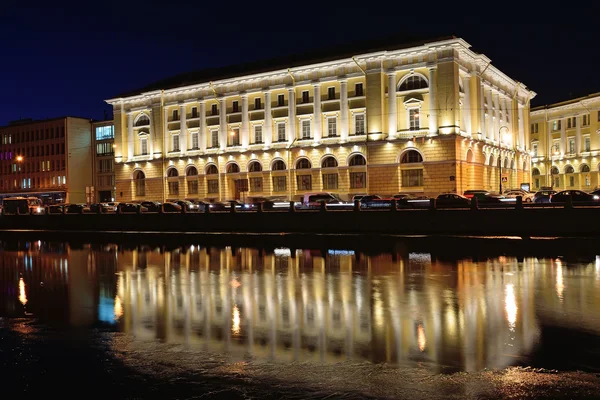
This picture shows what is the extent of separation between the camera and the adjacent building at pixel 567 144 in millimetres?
89375

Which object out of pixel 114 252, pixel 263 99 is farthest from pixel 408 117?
pixel 114 252

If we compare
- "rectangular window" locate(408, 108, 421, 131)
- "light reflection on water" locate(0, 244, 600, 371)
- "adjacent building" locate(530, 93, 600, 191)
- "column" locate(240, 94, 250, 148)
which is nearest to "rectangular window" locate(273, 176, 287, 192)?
"column" locate(240, 94, 250, 148)

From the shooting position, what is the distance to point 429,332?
36.0 feet

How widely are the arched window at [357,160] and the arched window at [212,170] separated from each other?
19479 mm

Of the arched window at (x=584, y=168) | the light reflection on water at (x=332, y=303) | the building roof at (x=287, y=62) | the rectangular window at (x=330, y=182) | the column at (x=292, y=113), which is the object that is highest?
the building roof at (x=287, y=62)

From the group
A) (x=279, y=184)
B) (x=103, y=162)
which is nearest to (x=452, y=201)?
(x=279, y=184)

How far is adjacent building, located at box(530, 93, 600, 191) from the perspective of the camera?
89.4 metres

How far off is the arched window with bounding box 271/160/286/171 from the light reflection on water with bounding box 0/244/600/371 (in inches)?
1805

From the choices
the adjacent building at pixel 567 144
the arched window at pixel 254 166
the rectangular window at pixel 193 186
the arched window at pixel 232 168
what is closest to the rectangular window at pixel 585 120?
the adjacent building at pixel 567 144

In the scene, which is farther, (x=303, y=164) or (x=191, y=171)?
(x=191, y=171)

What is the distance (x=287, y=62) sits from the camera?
242 feet

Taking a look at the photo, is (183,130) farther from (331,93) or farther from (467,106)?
Result: (467,106)

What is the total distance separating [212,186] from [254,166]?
6960 millimetres

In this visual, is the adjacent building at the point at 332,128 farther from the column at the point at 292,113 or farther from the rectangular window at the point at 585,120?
the rectangular window at the point at 585,120
